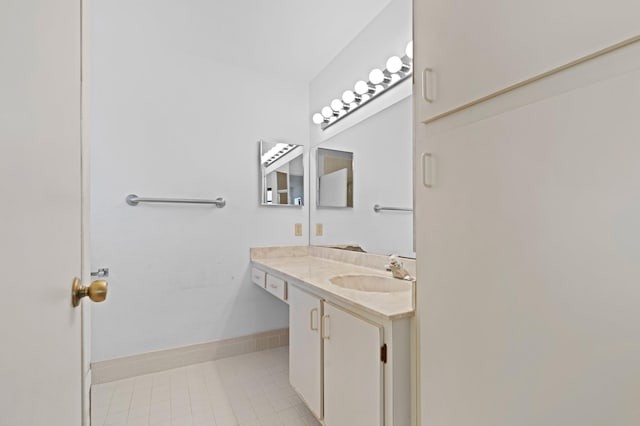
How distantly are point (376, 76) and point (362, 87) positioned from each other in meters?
0.16

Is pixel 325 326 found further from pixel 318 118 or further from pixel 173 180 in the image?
pixel 318 118

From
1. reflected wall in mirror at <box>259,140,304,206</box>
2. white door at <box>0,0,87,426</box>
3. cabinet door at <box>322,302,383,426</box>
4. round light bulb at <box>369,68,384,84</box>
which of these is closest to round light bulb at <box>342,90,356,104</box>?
round light bulb at <box>369,68,384,84</box>

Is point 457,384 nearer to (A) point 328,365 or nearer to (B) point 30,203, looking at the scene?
(A) point 328,365

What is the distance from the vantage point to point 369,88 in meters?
2.01

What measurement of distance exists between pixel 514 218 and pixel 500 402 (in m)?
0.44

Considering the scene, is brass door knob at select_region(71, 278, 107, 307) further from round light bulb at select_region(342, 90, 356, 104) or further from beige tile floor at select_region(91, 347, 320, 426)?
round light bulb at select_region(342, 90, 356, 104)

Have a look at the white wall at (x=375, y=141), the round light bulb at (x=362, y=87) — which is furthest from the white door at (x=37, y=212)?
the round light bulb at (x=362, y=87)

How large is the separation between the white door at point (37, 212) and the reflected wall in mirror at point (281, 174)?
1.89m

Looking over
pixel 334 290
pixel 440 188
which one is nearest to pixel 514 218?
pixel 440 188

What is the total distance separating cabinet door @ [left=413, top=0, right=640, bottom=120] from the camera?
550 millimetres

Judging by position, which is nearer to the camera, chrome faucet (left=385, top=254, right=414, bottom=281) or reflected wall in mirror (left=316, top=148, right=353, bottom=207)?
chrome faucet (left=385, top=254, right=414, bottom=281)

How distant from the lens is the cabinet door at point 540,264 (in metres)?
0.53

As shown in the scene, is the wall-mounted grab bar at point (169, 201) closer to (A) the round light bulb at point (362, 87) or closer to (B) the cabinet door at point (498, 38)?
(A) the round light bulb at point (362, 87)

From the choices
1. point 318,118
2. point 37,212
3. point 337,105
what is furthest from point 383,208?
point 37,212
